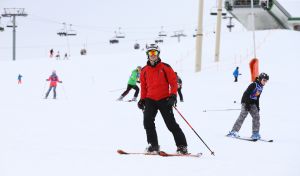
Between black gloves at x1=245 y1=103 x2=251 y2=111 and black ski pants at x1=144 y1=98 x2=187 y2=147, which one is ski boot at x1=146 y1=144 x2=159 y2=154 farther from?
black gloves at x1=245 y1=103 x2=251 y2=111

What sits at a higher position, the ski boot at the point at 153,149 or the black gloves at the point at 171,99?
the black gloves at the point at 171,99

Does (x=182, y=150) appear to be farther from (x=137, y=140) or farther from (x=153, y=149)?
(x=137, y=140)

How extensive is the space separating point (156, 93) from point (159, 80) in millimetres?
203

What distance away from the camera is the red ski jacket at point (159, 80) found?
686cm

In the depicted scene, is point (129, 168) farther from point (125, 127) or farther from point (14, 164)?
point (125, 127)

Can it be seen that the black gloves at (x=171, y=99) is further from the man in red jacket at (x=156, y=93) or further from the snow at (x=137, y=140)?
the snow at (x=137, y=140)

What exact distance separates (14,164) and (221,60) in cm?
3883

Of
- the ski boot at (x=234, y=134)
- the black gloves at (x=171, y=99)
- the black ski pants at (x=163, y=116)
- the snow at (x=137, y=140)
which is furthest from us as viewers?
the ski boot at (x=234, y=134)

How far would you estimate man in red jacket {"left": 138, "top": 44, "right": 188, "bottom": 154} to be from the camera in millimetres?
6855

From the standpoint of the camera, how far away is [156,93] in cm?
695

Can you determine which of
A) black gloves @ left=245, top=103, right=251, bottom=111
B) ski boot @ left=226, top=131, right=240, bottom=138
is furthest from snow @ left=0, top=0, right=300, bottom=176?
black gloves @ left=245, top=103, right=251, bottom=111

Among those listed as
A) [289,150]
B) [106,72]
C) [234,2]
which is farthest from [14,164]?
[234,2]

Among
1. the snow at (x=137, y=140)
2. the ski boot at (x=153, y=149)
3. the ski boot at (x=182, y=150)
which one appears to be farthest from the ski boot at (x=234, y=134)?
the ski boot at (x=153, y=149)

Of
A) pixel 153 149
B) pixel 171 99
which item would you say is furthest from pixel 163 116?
pixel 153 149
